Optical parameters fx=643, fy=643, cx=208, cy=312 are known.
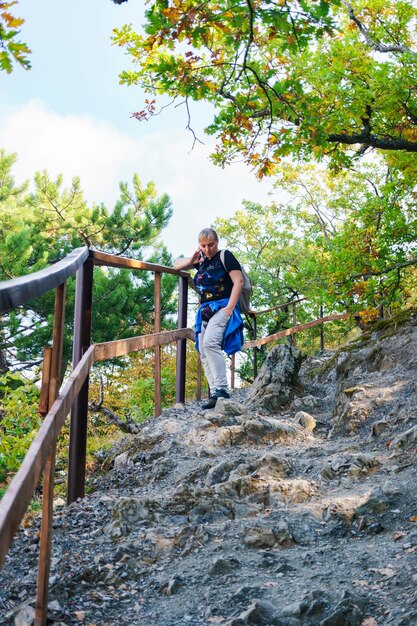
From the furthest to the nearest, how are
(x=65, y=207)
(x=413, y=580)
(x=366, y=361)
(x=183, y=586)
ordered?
(x=65, y=207) < (x=366, y=361) < (x=183, y=586) < (x=413, y=580)

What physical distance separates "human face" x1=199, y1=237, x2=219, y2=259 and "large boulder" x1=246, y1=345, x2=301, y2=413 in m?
1.72

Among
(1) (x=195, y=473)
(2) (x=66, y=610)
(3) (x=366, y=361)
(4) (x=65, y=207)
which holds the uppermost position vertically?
(4) (x=65, y=207)

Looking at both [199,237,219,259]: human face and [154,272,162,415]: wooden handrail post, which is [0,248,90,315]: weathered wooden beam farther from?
[154,272,162,415]: wooden handrail post

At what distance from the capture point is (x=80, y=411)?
375cm

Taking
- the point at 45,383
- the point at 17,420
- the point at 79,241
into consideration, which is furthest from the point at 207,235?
the point at 79,241

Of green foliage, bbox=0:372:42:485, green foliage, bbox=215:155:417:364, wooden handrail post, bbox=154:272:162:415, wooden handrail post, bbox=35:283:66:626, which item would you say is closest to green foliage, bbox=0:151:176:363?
green foliage, bbox=215:155:417:364

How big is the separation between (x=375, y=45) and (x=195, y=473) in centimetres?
842

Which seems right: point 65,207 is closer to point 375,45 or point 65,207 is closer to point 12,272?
point 12,272

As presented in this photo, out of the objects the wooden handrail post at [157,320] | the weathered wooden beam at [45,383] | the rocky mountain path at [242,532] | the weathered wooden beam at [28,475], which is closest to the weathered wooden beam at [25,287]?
the weathered wooden beam at [45,383]

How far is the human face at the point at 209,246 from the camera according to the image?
532cm

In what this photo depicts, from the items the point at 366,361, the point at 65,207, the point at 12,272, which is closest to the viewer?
the point at 366,361

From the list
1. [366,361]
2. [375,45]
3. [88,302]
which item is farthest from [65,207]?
[88,302]

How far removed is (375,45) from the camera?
32.6ft

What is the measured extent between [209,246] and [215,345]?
2.76ft
